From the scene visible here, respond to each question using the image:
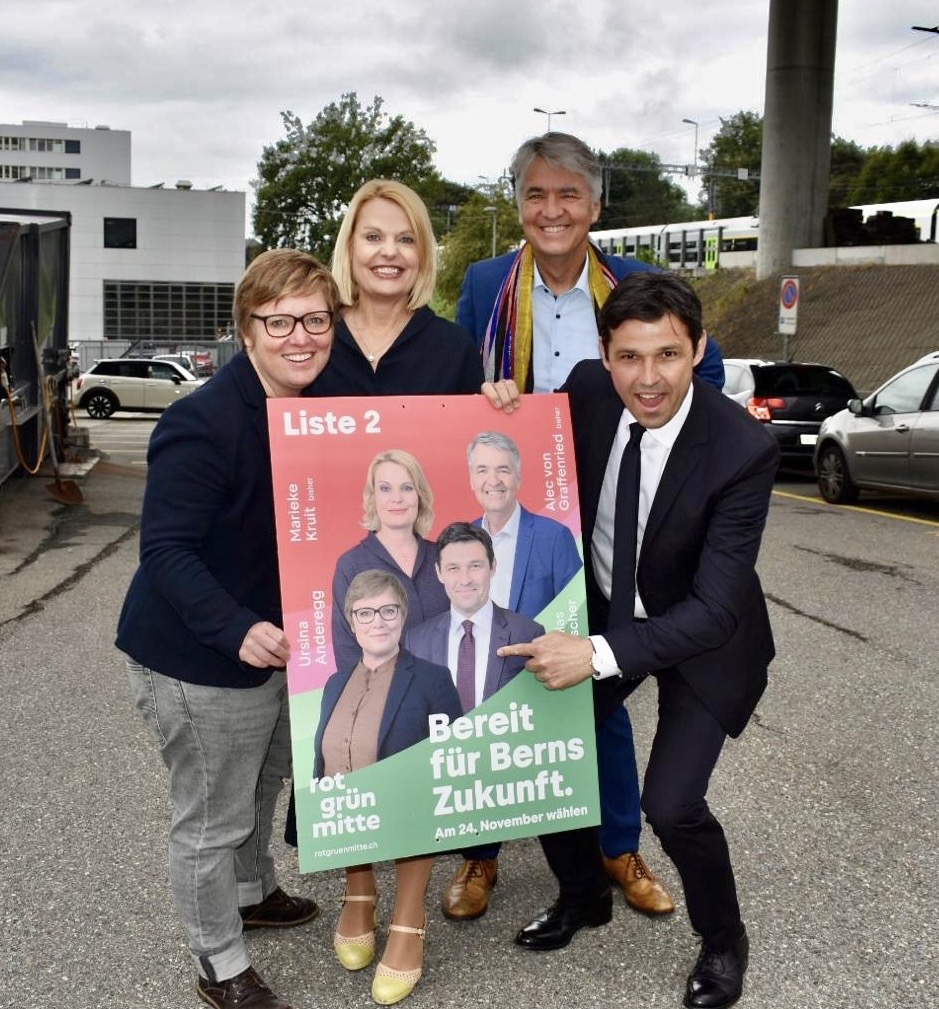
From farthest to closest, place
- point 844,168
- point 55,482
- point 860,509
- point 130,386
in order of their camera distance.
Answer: point 844,168
point 130,386
point 860,509
point 55,482

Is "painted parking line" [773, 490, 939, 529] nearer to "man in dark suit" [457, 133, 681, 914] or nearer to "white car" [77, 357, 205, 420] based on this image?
"man in dark suit" [457, 133, 681, 914]

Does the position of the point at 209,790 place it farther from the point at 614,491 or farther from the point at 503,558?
the point at 614,491

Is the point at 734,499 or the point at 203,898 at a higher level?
the point at 734,499

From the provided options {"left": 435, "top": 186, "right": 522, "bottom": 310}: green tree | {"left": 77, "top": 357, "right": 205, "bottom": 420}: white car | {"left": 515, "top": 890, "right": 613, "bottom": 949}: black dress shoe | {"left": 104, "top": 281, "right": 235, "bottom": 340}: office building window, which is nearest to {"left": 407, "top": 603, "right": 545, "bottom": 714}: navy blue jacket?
{"left": 515, "top": 890, "right": 613, "bottom": 949}: black dress shoe

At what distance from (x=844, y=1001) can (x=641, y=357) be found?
176 centimetres

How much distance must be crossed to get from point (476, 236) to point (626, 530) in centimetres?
7868

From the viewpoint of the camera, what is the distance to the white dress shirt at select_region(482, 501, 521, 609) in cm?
324

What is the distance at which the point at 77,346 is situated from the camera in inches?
1646

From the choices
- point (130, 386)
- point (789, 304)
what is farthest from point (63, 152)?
point (789, 304)

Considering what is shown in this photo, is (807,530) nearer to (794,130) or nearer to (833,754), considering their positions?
(833,754)

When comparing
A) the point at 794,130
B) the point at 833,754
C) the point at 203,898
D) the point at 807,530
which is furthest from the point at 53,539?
the point at 794,130

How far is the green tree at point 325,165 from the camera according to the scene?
76.6 m

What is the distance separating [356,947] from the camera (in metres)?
3.51

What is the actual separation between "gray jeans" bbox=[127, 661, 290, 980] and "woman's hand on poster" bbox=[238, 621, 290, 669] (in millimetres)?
211
